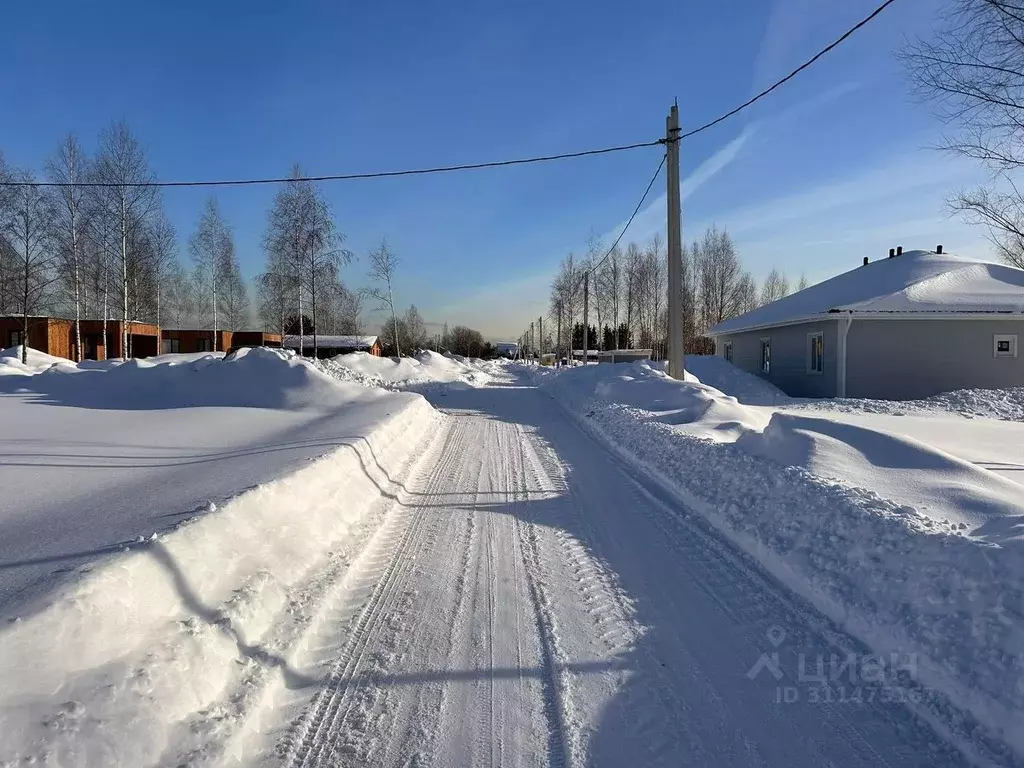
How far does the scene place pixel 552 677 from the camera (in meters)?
3.27

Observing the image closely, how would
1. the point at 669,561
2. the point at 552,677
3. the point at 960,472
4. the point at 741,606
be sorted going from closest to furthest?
the point at 552,677, the point at 741,606, the point at 669,561, the point at 960,472

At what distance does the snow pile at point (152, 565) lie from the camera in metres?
2.56

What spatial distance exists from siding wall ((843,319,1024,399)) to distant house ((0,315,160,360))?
41.3m

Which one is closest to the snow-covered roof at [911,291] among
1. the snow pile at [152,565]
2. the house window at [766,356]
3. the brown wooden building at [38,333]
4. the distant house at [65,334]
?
the house window at [766,356]

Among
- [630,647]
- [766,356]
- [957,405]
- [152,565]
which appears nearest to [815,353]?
[766,356]

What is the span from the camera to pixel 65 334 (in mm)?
43469

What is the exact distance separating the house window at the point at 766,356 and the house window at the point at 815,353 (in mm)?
3219

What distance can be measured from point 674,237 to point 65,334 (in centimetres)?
4714

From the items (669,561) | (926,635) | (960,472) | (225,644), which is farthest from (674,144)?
(225,644)

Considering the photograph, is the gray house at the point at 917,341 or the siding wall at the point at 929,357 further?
the siding wall at the point at 929,357

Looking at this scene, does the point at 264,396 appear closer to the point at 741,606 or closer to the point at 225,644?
the point at 225,644

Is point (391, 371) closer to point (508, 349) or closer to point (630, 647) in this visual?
point (630, 647)

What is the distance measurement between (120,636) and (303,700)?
996mm

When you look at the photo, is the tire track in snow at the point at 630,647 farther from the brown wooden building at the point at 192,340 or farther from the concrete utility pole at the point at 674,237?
the brown wooden building at the point at 192,340
